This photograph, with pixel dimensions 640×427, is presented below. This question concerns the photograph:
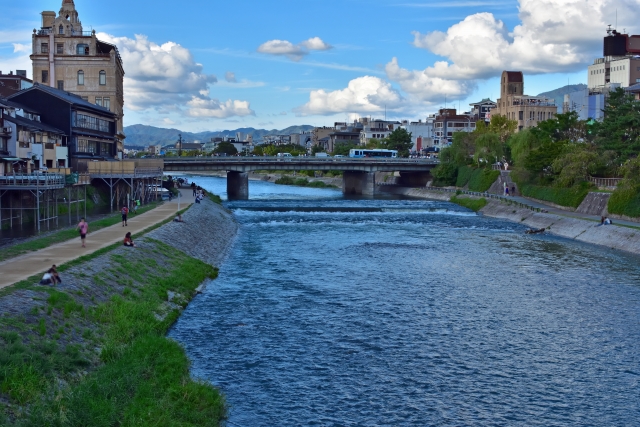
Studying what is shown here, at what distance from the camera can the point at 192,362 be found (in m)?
25.0

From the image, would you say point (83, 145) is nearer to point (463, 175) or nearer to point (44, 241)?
point (44, 241)

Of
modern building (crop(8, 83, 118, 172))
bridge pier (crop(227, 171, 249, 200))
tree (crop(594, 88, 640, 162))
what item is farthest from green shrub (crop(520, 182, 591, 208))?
modern building (crop(8, 83, 118, 172))

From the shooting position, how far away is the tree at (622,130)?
7725cm

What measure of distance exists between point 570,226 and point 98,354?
53.6m

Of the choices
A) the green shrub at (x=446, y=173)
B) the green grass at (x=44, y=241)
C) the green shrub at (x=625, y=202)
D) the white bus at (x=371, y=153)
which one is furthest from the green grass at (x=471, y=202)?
the green grass at (x=44, y=241)

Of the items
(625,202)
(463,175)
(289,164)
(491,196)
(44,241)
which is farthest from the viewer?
(463,175)

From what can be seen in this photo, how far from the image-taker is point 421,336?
96.5 ft

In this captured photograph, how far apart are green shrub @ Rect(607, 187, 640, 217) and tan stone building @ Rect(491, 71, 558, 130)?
98212 millimetres

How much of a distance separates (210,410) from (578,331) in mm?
18302

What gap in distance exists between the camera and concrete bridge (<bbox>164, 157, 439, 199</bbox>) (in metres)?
112

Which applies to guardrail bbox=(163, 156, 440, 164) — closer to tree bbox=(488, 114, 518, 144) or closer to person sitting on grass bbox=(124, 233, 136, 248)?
tree bbox=(488, 114, 518, 144)

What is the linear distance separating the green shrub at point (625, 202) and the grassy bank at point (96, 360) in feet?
158

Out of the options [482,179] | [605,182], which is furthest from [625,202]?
[482,179]

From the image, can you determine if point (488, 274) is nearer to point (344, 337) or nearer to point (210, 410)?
point (344, 337)
